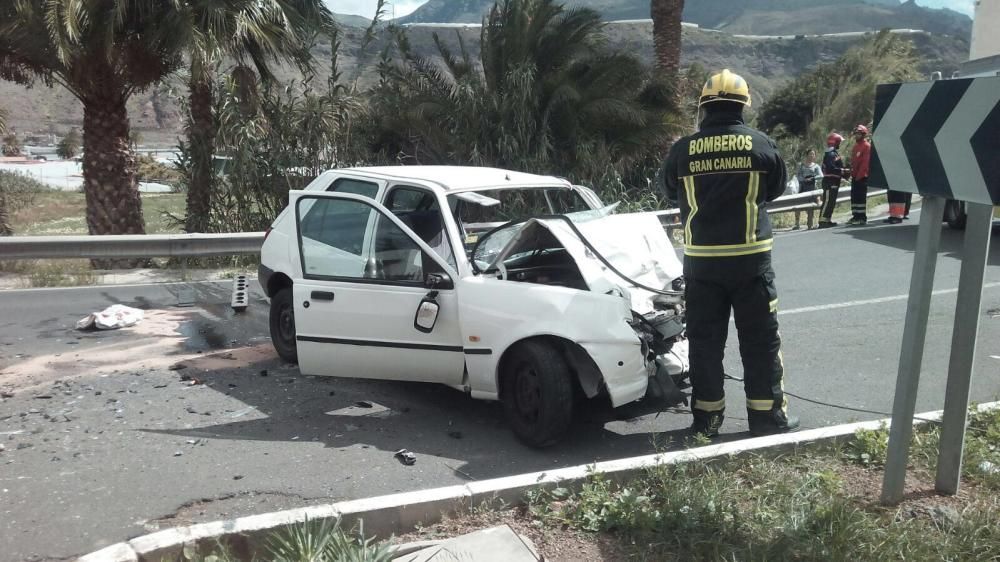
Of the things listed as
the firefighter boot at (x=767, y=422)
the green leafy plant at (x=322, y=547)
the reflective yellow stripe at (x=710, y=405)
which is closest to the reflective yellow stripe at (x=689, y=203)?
the reflective yellow stripe at (x=710, y=405)

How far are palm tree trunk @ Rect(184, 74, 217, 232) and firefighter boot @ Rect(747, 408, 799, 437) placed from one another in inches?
444

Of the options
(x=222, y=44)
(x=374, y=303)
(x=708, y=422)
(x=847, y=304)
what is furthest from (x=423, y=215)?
(x=222, y=44)

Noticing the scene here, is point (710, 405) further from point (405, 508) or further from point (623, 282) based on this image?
point (405, 508)

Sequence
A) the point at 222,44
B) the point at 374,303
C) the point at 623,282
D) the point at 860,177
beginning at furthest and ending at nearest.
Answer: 1. the point at 860,177
2. the point at 222,44
3. the point at 374,303
4. the point at 623,282

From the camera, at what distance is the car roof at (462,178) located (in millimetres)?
5996

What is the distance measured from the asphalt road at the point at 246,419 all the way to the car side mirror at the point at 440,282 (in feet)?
3.08

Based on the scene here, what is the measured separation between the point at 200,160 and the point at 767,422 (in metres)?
11.6

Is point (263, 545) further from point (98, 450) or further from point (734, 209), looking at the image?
point (734, 209)

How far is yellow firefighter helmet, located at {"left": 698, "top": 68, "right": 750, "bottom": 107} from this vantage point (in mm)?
4895

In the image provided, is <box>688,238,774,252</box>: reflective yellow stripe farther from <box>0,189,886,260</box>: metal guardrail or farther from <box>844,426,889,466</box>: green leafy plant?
<box>0,189,886,260</box>: metal guardrail

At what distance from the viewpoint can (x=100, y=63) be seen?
12852 millimetres

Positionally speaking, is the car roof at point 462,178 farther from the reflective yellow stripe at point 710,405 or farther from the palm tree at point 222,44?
the palm tree at point 222,44

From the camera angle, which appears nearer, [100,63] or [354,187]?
[354,187]

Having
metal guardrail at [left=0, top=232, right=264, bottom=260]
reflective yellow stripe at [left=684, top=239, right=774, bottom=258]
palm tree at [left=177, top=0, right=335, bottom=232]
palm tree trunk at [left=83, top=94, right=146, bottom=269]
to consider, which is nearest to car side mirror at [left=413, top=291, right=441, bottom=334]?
reflective yellow stripe at [left=684, top=239, right=774, bottom=258]
